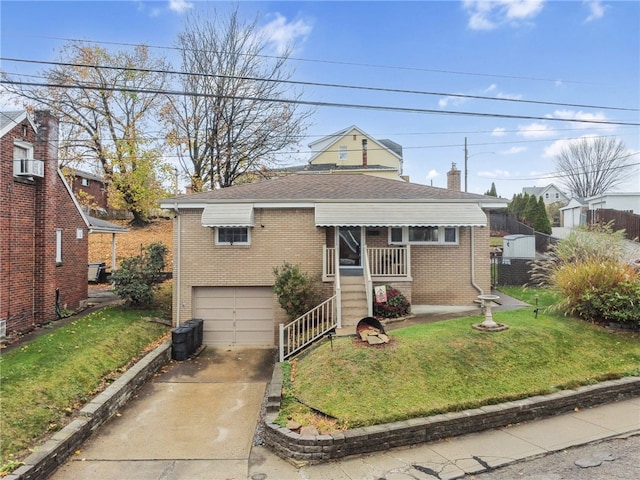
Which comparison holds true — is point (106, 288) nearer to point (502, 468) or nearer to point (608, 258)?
point (502, 468)

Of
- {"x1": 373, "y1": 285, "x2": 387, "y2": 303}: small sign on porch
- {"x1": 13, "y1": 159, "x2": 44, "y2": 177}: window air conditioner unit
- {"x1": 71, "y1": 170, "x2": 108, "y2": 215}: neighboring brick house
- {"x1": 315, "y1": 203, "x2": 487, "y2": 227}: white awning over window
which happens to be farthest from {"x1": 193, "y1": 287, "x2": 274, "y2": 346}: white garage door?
{"x1": 71, "y1": 170, "x2": 108, "y2": 215}: neighboring brick house

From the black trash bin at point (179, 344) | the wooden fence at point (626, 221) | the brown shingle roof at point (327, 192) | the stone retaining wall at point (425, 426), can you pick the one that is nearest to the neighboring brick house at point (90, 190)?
the brown shingle roof at point (327, 192)

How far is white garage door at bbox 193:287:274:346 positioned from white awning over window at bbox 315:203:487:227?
11.5 ft

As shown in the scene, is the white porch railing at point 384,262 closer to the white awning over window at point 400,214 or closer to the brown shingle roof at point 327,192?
the white awning over window at point 400,214

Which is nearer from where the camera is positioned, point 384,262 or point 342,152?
point 384,262

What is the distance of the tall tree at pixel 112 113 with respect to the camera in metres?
26.5

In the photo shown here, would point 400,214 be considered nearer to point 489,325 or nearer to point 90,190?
point 489,325

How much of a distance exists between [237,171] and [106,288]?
11955 mm

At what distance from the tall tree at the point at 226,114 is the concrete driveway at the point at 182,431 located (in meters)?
18.9

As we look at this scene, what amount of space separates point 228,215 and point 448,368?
8042 mm

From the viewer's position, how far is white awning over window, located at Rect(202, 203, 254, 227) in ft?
41.0

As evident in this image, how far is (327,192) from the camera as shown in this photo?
556 inches

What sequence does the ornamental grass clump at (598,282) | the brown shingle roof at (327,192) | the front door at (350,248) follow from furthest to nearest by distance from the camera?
the front door at (350,248), the brown shingle roof at (327,192), the ornamental grass clump at (598,282)

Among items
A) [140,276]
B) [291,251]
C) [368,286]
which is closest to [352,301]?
[368,286]
